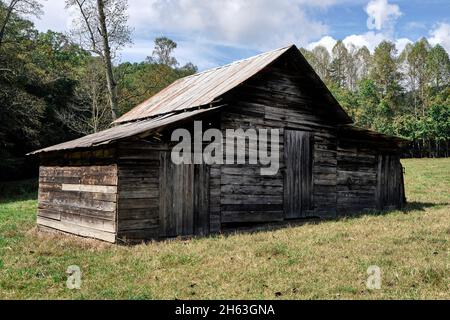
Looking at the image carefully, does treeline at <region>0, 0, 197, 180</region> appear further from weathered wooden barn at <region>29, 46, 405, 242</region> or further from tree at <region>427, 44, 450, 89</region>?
tree at <region>427, 44, 450, 89</region>

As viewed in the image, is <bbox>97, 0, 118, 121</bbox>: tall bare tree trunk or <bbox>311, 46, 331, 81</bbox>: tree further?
<bbox>311, 46, 331, 81</bbox>: tree

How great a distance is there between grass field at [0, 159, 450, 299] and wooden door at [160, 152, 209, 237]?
967 millimetres

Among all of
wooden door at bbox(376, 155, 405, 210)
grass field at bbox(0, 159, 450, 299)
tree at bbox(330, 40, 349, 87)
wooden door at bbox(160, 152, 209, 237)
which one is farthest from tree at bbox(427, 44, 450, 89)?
wooden door at bbox(160, 152, 209, 237)

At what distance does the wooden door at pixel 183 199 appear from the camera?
13328 millimetres

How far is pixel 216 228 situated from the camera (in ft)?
47.4

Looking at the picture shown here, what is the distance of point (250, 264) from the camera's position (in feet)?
30.8

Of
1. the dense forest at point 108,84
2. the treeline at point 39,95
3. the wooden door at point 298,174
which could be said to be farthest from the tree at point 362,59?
the wooden door at point 298,174

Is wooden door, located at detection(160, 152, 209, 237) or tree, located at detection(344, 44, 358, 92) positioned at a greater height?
tree, located at detection(344, 44, 358, 92)

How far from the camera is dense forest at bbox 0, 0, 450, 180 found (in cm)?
2980

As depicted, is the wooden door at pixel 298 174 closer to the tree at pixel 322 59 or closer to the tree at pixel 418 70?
the tree at pixel 418 70

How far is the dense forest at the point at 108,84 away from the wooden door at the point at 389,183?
14.5 meters

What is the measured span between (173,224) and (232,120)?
410 cm

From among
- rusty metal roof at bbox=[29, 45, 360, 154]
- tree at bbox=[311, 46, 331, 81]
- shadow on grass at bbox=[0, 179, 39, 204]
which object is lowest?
shadow on grass at bbox=[0, 179, 39, 204]
